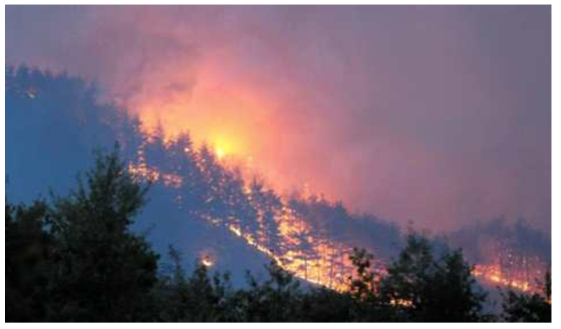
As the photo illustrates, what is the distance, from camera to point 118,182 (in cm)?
1881

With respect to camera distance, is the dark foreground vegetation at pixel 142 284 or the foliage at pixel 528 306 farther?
the foliage at pixel 528 306

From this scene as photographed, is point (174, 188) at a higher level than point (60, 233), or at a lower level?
higher

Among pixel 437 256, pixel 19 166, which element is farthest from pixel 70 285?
pixel 19 166

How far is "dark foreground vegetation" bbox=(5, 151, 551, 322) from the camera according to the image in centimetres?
1756

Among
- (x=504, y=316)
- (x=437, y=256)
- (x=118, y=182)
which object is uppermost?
(x=118, y=182)

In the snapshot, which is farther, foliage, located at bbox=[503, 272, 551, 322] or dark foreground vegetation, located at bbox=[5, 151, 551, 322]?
foliage, located at bbox=[503, 272, 551, 322]

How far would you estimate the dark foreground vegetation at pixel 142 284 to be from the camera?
17562 mm

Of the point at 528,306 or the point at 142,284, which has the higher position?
the point at 142,284

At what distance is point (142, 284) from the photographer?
65.8ft

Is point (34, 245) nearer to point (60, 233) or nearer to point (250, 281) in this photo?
point (60, 233)

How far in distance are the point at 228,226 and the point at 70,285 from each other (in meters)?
112
